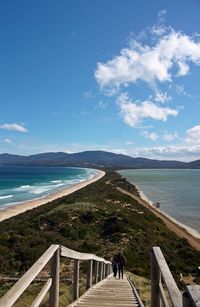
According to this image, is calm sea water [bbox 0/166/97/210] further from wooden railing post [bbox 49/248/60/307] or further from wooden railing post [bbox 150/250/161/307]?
wooden railing post [bbox 150/250/161/307]

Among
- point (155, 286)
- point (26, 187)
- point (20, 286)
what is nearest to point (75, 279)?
point (155, 286)

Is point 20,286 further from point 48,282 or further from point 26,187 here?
point 26,187

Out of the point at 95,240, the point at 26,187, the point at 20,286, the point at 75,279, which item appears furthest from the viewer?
the point at 26,187

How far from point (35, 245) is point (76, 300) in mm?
15833

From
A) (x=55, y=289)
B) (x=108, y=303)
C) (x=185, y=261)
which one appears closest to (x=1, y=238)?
(x=185, y=261)

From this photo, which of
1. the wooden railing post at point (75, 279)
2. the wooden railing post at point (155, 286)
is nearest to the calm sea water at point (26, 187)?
the wooden railing post at point (75, 279)

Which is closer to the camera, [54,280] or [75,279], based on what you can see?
[54,280]

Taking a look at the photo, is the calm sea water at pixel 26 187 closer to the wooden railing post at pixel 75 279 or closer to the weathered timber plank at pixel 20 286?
the wooden railing post at pixel 75 279

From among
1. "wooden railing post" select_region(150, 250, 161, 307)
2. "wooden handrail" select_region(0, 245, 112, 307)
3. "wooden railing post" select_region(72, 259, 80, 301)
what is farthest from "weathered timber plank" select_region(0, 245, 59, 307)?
"wooden railing post" select_region(72, 259, 80, 301)

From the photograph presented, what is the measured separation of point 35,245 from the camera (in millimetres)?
21281

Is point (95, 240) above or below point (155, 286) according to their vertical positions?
below

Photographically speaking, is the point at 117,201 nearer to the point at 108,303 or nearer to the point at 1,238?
the point at 1,238

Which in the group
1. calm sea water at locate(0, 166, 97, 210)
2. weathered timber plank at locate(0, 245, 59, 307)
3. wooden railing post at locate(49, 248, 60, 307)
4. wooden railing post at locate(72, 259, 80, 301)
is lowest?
calm sea water at locate(0, 166, 97, 210)

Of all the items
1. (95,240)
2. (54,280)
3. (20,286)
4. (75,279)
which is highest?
(20,286)
